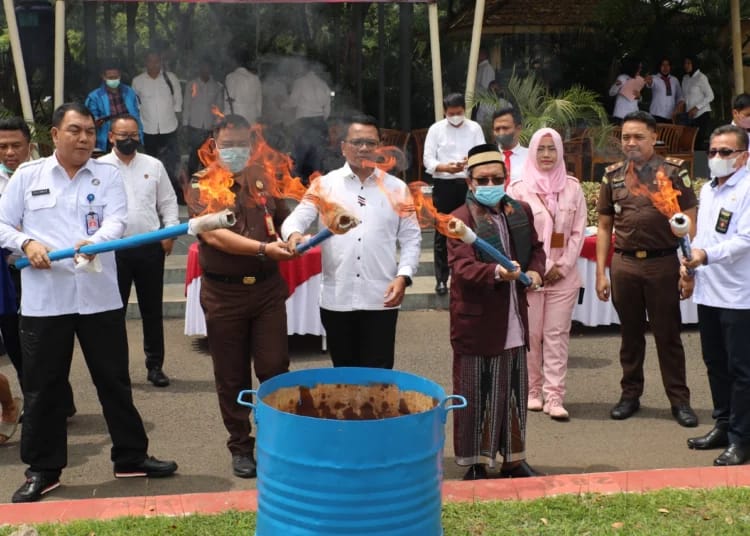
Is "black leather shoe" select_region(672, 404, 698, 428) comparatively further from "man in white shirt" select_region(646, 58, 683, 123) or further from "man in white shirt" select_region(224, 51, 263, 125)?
"man in white shirt" select_region(646, 58, 683, 123)

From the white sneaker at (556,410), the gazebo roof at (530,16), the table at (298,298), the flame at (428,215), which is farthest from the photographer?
the gazebo roof at (530,16)

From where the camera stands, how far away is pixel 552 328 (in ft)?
22.3

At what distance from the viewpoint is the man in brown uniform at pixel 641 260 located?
646cm

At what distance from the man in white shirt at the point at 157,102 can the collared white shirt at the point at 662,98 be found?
7.15 m

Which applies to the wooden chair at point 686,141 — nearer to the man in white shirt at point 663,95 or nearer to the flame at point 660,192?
the man in white shirt at point 663,95

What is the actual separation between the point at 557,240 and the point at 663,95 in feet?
31.8

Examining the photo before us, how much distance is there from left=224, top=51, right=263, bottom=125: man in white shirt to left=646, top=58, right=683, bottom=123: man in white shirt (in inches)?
233

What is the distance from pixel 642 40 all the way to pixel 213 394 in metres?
12.0

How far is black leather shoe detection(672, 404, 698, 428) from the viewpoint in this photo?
21.8 feet

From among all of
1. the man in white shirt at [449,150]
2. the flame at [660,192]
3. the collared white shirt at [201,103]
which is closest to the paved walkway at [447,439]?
the flame at [660,192]

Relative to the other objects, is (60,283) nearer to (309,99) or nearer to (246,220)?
(246,220)

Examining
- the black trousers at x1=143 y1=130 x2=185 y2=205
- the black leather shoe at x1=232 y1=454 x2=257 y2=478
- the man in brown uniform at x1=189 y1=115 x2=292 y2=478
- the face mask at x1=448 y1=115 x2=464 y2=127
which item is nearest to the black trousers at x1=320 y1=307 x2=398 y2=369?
the man in brown uniform at x1=189 y1=115 x2=292 y2=478

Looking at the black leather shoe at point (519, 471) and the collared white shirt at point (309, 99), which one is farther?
the collared white shirt at point (309, 99)

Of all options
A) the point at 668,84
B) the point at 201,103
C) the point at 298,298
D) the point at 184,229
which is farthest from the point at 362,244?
the point at 668,84
